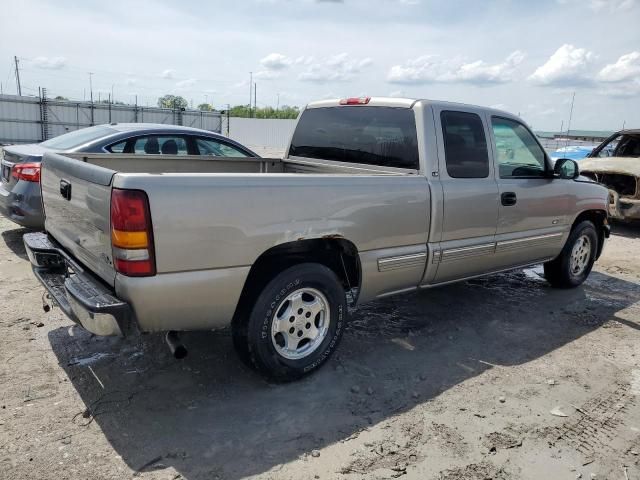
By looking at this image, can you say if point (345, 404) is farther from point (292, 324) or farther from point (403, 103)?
point (403, 103)

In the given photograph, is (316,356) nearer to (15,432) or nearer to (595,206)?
(15,432)

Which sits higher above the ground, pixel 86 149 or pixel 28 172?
pixel 86 149

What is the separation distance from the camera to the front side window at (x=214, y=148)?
724 cm

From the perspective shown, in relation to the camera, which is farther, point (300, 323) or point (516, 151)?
point (516, 151)

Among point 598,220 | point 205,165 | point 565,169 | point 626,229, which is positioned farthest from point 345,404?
point 626,229

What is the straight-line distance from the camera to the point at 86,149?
6.30 meters

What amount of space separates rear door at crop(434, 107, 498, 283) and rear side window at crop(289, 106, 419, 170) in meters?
0.27

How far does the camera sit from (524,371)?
13.3 feet

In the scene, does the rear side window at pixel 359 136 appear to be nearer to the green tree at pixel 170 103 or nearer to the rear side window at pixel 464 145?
the rear side window at pixel 464 145

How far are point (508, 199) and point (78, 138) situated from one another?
529 cm

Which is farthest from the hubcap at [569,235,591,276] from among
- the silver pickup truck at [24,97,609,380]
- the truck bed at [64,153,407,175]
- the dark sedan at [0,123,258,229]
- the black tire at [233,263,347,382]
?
the dark sedan at [0,123,258,229]

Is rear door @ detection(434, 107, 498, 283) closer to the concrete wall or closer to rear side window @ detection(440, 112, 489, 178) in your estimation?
rear side window @ detection(440, 112, 489, 178)

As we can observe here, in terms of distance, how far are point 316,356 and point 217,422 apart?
0.85 meters

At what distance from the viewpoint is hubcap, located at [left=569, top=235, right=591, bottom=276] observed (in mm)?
6066
